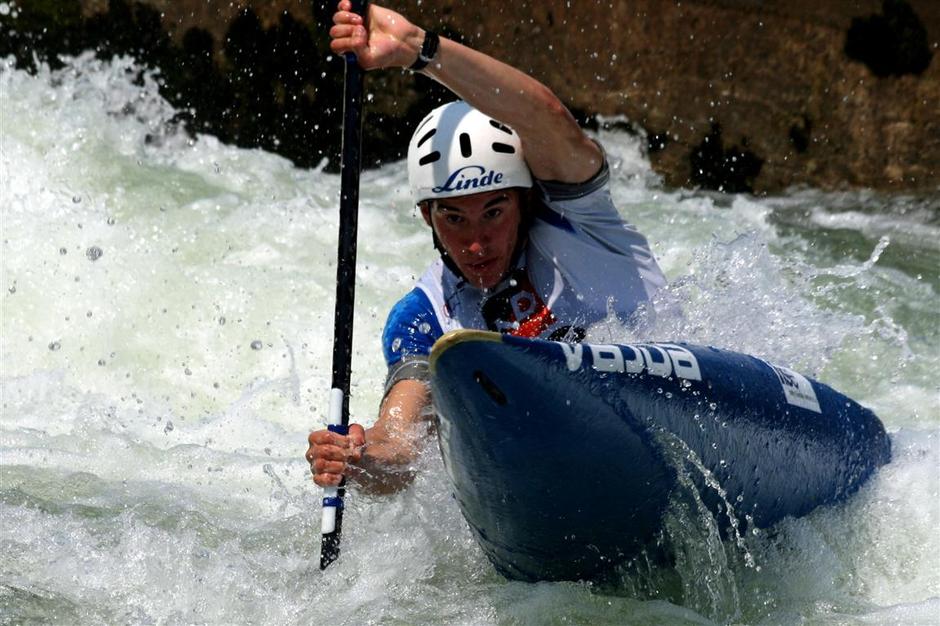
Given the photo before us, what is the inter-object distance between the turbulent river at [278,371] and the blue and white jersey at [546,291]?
0.72 feet

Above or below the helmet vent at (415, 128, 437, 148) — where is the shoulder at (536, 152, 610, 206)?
below

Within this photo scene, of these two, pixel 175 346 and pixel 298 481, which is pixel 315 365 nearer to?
pixel 175 346

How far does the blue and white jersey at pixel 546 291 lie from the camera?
12.8ft

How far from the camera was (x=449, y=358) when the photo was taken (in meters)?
2.92

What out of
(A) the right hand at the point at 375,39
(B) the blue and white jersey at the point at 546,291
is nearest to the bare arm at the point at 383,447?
(B) the blue and white jersey at the point at 546,291

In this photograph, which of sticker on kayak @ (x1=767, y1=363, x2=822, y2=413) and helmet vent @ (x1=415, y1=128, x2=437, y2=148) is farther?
helmet vent @ (x1=415, y1=128, x2=437, y2=148)

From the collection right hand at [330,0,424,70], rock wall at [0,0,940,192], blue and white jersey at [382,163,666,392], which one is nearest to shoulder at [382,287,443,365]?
blue and white jersey at [382,163,666,392]

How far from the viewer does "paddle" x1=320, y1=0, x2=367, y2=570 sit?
3621 millimetres

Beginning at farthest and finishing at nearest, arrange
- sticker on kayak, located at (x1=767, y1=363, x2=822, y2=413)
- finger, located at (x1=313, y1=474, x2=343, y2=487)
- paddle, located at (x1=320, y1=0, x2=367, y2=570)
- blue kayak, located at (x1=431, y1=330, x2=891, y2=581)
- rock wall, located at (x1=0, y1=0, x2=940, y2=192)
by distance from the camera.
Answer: rock wall, located at (x1=0, y1=0, x2=940, y2=192)
sticker on kayak, located at (x1=767, y1=363, x2=822, y2=413)
paddle, located at (x1=320, y1=0, x2=367, y2=570)
finger, located at (x1=313, y1=474, x2=343, y2=487)
blue kayak, located at (x1=431, y1=330, x2=891, y2=581)

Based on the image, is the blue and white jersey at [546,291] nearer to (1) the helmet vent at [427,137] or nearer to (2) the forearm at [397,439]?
(2) the forearm at [397,439]

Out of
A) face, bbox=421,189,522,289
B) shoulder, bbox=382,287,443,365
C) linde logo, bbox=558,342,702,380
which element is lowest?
linde logo, bbox=558,342,702,380

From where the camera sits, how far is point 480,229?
12.5ft

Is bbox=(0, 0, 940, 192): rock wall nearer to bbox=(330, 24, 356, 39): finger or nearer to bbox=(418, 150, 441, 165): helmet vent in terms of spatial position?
bbox=(418, 150, 441, 165): helmet vent

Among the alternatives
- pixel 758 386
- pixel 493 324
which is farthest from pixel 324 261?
pixel 758 386
